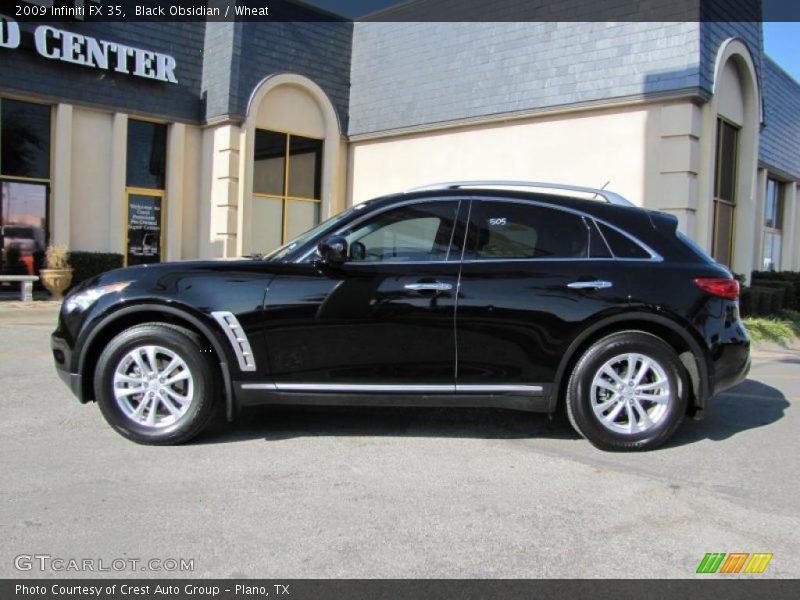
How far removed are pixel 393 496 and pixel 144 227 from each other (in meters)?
13.0

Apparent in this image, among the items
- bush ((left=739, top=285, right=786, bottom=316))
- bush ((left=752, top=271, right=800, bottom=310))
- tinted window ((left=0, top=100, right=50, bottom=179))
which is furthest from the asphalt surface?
bush ((left=752, top=271, right=800, bottom=310))

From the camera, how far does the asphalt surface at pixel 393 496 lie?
3078 mm

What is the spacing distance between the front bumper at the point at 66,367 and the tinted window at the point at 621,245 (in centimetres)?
375

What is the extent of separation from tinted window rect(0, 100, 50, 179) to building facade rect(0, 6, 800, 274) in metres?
0.03

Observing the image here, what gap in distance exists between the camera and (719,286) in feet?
15.4

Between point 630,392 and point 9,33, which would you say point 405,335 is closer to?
point 630,392

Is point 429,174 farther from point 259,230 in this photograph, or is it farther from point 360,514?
point 360,514

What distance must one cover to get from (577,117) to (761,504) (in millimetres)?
10317

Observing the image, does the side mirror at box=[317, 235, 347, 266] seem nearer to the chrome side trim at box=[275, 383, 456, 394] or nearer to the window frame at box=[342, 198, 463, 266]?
the window frame at box=[342, 198, 463, 266]

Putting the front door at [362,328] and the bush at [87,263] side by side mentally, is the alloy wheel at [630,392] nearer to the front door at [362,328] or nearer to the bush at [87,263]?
the front door at [362,328]

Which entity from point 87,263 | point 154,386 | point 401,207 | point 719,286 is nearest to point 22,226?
point 87,263

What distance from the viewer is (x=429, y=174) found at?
50.5 ft
